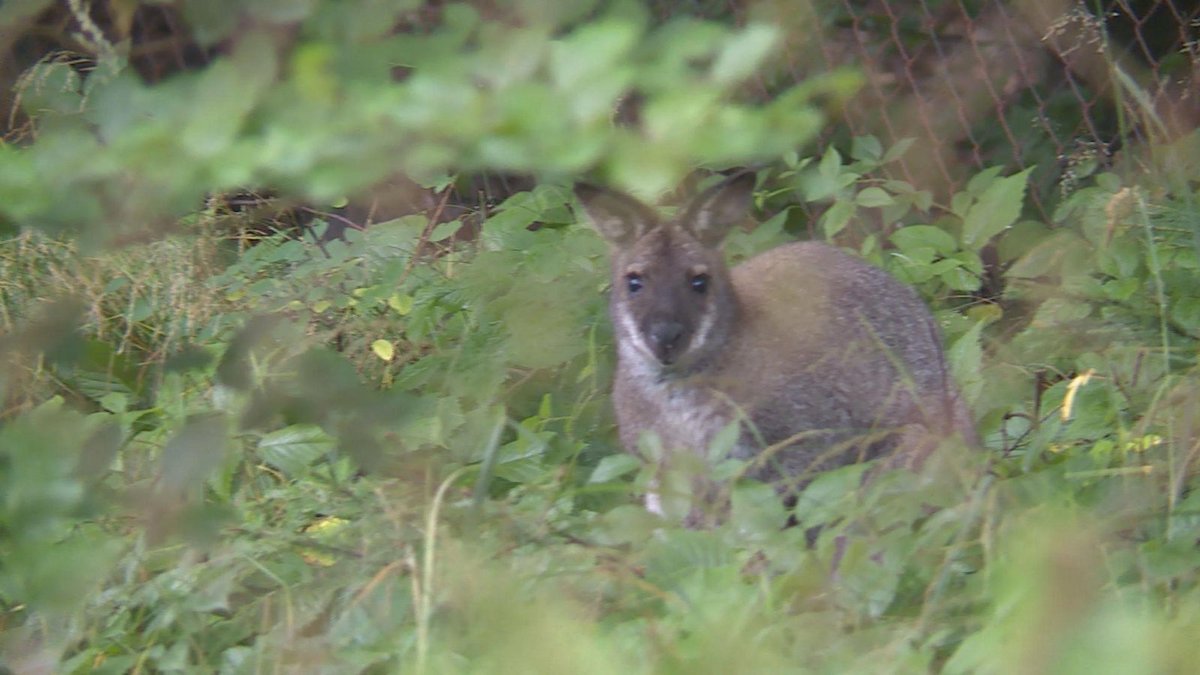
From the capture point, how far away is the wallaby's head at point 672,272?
12.7 ft

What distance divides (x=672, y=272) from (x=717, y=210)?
0.22m

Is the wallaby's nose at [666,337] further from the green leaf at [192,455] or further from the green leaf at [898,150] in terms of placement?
the green leaf at [192,455]

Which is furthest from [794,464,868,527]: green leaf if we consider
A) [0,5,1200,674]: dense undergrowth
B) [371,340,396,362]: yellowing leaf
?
[371,340,396,362]: yellowing leaf

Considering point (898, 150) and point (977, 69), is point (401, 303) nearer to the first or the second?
point (898, 150)

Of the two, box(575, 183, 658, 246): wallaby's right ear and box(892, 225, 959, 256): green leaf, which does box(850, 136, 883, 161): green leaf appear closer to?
box(892, 225, 959, 256): green leaf

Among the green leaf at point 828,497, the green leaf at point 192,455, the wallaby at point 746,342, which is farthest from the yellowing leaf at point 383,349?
the green leaf at point 192,455

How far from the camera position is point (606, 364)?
14.5 ft

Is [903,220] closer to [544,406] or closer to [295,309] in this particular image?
[544,406]

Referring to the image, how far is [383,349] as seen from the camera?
14.4ft

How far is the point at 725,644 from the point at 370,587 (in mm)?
620

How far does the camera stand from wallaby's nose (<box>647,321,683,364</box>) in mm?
3832

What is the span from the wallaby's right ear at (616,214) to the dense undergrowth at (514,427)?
0.41 meters

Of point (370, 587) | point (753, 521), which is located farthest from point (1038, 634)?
point (370, 587)

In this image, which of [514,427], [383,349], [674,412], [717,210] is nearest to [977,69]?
[717,210]
